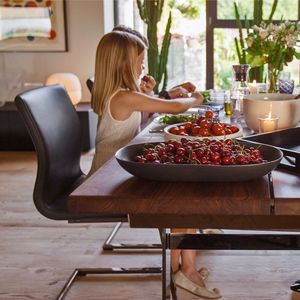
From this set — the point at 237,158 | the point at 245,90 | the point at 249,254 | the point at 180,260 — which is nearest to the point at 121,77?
the point at 245,90

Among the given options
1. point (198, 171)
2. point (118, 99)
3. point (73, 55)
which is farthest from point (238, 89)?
point (73, 55)

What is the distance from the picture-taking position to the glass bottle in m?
2.45

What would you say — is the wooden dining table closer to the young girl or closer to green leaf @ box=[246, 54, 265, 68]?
the young girl

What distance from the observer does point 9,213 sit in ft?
11.0

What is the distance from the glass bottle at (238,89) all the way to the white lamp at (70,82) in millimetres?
2790

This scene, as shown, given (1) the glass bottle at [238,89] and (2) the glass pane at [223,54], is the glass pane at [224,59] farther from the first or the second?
(1) the glass bottle at [238,89]

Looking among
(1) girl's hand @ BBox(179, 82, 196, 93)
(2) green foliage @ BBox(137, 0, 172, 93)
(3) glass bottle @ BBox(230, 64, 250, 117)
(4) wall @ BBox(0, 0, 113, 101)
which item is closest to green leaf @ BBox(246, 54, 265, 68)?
(3) glass bottle @ BBox(230, 64, 250, 117)

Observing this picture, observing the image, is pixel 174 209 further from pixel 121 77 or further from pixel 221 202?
pixel 121 77

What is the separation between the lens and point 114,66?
2.40m

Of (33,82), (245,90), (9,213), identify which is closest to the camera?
(245,90)

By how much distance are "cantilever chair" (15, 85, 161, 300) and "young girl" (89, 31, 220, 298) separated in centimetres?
15

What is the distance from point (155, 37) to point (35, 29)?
1.19 metres

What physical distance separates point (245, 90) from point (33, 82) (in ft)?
11.5

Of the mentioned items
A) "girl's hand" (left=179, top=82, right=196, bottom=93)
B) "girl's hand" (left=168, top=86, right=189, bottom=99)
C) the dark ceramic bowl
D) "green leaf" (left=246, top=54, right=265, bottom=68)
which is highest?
"green leaf" (left=246, top=54, right=265, bottom=68)
